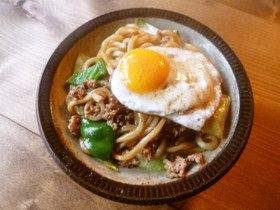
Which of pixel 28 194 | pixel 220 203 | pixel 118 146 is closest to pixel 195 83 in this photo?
pixel 118 146

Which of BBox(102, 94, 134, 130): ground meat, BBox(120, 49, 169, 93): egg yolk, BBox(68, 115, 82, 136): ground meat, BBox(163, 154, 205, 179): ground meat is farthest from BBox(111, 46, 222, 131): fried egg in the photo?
BBox(68, 115, 82, 136): ground meat

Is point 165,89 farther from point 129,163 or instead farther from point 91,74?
point 91,74

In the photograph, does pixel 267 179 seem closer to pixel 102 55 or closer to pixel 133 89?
pixel 133 89

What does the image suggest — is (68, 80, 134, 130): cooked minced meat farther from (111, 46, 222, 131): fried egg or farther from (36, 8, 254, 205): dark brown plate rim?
(36, 8, 254, 205): dark brown plate rim

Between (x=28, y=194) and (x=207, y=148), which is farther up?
(x=207, y=148)

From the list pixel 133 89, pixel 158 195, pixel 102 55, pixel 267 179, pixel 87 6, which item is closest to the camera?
pixel 158 195

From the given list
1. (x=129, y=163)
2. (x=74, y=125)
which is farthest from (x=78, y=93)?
(x=129, y=163)

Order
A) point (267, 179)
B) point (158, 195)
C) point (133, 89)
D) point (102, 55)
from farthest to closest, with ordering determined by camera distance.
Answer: point (102, 55) < point (267, 179) < point (133, 89) < point (158, 195)
